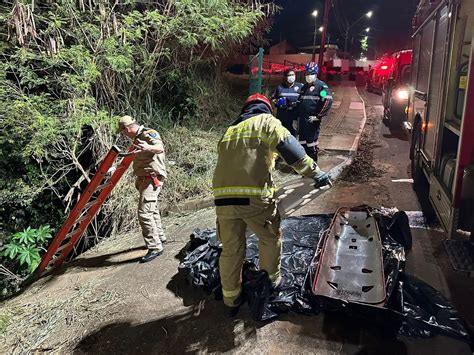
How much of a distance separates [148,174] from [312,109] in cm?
315

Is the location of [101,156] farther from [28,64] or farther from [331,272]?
[331,272]

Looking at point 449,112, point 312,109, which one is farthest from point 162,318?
point 312,109

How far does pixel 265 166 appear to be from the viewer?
8.20 ft

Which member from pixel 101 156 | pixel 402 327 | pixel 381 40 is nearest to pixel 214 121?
pixel 101 156

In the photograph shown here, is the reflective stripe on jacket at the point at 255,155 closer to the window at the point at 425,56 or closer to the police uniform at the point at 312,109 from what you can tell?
the window at the point at 425,56

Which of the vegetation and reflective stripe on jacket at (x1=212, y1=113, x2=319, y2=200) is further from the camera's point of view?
the vegetation

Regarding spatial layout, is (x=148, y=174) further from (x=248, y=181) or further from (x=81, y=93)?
(x=81, y=93)

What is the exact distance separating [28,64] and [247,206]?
4.14 metres

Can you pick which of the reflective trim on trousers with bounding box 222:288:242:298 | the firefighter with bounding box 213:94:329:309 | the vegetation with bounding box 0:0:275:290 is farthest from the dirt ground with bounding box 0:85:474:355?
the vegetation with bounding box 0:0:275:290

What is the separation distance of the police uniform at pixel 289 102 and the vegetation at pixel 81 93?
4.38ft

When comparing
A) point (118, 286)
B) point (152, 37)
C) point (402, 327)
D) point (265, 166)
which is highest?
point (152, 37)

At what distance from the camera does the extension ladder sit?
11.5 feet

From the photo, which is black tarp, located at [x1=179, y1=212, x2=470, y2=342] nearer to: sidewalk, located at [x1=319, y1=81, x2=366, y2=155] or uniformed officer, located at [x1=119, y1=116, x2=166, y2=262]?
uniformed officer, located at [x1=119, y1=116, x2=166, y2=262]

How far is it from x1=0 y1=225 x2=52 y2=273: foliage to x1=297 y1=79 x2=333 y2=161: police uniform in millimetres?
4146
